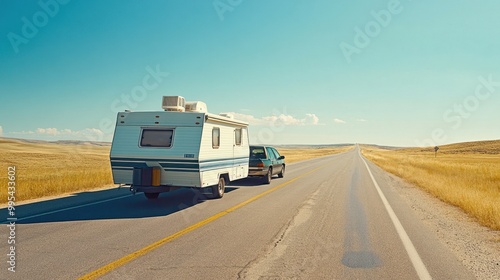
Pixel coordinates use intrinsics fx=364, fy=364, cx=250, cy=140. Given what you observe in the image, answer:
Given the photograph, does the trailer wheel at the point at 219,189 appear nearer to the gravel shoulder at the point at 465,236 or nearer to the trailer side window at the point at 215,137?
the trailer side window at the point at 215,137

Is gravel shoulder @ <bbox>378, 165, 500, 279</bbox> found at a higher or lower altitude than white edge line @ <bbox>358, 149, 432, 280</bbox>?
higher

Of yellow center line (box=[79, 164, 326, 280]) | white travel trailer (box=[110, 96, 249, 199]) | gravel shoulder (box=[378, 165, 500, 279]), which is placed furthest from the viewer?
white travel trailer (box=[110, 96, 249, 199])

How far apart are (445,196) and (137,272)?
12.0 meters

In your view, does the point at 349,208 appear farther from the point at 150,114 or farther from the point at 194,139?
the point at 150,114

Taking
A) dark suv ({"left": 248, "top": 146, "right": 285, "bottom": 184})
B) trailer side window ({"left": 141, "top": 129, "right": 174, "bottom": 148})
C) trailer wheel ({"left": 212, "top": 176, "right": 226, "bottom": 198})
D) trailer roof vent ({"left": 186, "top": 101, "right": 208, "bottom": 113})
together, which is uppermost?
trailer roof vent ({"left": 186, "top": 101, "right": 208, "bottom": 113})

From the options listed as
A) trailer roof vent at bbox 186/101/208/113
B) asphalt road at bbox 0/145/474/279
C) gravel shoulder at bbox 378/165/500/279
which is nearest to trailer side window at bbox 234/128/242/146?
trailer roof vent at bbox 186/101/208/113

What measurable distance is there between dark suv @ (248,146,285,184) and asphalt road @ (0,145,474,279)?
18.0 feet

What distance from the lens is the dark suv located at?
17.0 meters

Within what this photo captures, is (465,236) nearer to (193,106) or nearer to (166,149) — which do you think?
(166,149)

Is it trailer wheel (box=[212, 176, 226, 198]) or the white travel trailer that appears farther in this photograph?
trailer wheel (box=[212, 176, 226, 198])

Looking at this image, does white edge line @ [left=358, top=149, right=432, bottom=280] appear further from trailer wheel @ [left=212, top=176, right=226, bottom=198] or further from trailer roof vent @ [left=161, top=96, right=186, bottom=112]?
trailer roof vent @ [left=161, top=96, right=186, bottom=112]

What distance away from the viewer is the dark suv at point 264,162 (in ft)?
55.8

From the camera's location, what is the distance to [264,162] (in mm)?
17234

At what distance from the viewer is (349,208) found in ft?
35.2
